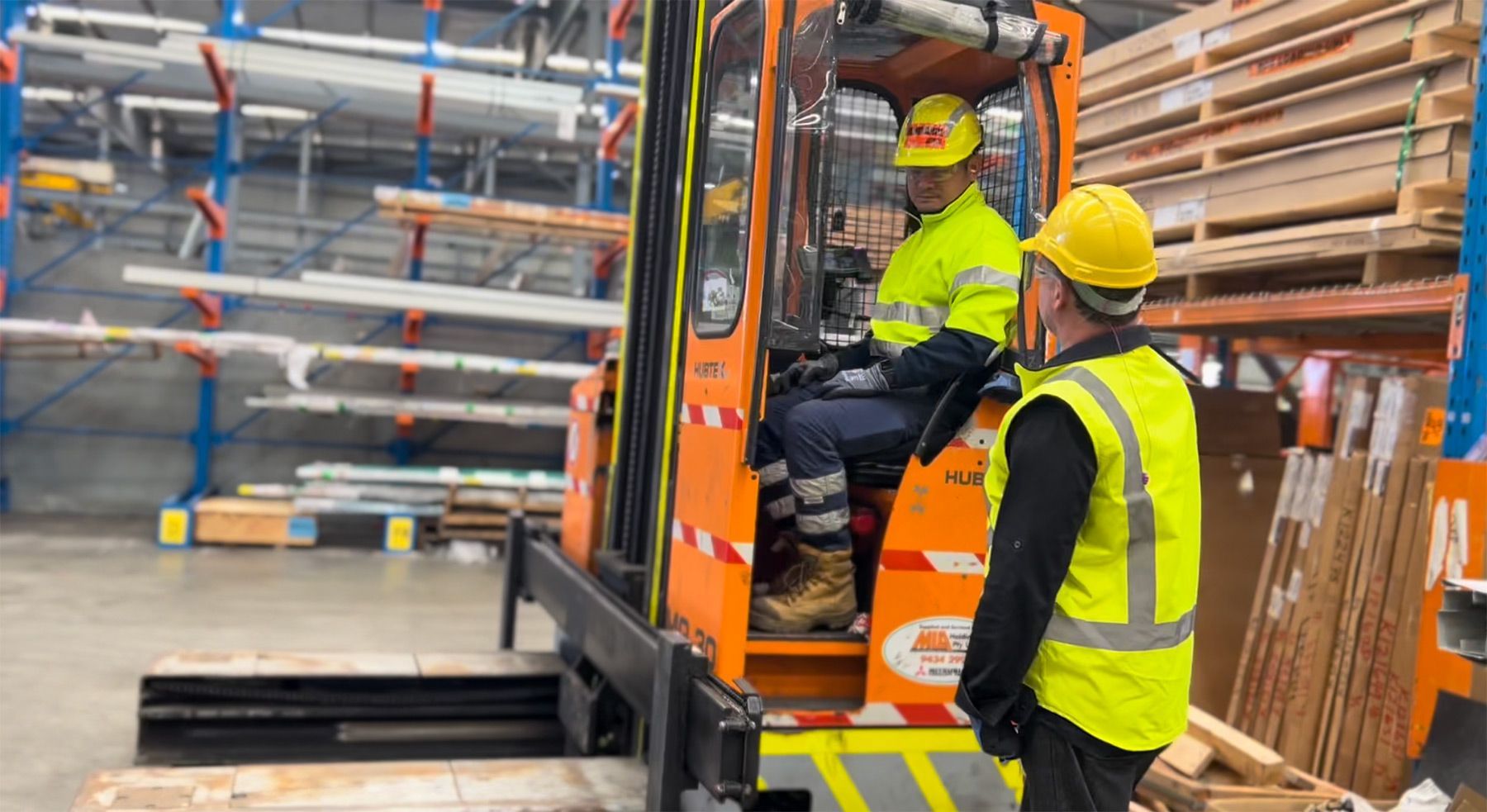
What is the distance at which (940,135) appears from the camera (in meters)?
3.17

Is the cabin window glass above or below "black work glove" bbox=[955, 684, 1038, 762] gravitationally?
above

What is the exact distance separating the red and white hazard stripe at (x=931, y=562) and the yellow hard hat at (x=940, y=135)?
3.41 ft

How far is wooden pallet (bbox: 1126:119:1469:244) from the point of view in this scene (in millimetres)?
4273

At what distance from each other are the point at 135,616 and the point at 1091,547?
6.47m

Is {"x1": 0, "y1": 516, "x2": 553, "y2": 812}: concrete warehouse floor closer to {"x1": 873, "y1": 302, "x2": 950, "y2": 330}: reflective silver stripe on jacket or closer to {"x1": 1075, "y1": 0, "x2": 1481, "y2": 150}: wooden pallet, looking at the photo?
{"x1": 873, "y1": 302, "x2": 950, "y2": 330}: reflective silver stripe on jacket

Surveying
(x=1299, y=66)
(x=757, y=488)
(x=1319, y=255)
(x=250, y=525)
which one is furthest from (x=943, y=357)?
(x=250, y=525)

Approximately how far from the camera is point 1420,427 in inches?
180

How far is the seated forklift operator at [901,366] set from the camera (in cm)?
297

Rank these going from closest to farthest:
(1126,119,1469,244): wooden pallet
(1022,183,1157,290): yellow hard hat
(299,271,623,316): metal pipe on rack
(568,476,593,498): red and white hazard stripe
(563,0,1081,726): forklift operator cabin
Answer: (1022,183,1157,290): yellow hard hat → (563,0,1081,726): forklift operator cabin → (1126,119,1469,244): wooden pallet → (568,476,593,498): red and white hazard stripe → (299,271,623,316): metal pipe on rack

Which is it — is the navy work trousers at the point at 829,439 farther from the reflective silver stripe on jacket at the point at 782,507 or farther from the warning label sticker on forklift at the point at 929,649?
the warning label sticker on forklift at the point at 929,649

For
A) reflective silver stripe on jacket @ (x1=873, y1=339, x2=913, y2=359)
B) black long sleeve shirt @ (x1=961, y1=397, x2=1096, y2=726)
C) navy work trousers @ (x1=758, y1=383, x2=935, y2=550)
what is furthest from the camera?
reflective silver stripe on jacket @ (x1=873, y1=339, x2=913, y2=359)

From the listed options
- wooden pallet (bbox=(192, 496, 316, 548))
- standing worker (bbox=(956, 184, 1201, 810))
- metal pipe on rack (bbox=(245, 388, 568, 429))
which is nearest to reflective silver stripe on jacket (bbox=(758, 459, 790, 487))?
standing worker (bbox=(956, 184, 1201, 810))

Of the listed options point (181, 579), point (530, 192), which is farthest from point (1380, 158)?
point (530, 192)

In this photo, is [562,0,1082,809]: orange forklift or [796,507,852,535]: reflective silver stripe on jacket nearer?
[562,0,1082,809]: orange forklift
